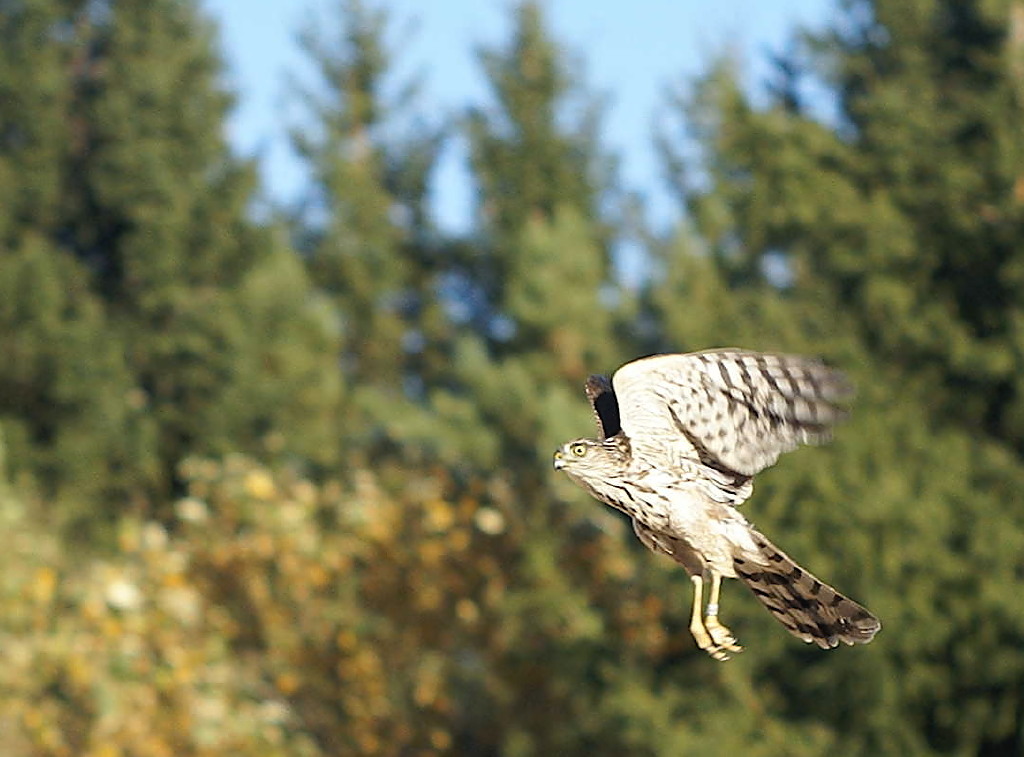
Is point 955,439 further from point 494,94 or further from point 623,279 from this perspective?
point 494,94

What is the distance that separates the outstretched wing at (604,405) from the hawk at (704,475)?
0.03 metres

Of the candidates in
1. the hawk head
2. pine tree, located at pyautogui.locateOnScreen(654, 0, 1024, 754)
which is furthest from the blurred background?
the hawk head

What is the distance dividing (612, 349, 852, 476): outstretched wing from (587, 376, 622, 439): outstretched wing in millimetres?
95

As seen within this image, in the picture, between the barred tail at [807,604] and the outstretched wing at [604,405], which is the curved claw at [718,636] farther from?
the outstretched wing at [604,405]

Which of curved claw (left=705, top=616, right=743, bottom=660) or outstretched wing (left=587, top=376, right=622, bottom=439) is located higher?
outstretched wing (left=587, top=376, right=622, bottom=439)

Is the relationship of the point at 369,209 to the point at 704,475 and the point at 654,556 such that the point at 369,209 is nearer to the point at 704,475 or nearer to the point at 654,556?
the point at 654,556

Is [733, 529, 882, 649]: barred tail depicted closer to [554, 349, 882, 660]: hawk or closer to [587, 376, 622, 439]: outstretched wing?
[554, 349, 882, 660]: hawk

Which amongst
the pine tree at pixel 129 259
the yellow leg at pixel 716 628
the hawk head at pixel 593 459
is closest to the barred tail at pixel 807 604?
the yellow leg at pixel 716 628

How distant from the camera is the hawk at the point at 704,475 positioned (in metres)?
3.13

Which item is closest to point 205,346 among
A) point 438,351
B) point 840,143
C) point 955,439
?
point 438,351

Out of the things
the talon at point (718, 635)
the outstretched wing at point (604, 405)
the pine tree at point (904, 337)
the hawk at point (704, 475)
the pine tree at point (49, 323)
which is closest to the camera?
the talon at point (718, 635)

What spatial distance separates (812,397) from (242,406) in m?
17.3

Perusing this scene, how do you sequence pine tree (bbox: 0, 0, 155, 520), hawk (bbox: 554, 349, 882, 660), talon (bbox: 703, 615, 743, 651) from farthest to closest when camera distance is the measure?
pine tree (bbox: 0, 0, 155, 520), hawk (bbox: 554, 349, 882, 660), talon (bbox: 703, 615, 743, 651)

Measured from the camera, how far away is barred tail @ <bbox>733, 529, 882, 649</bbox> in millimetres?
3176
